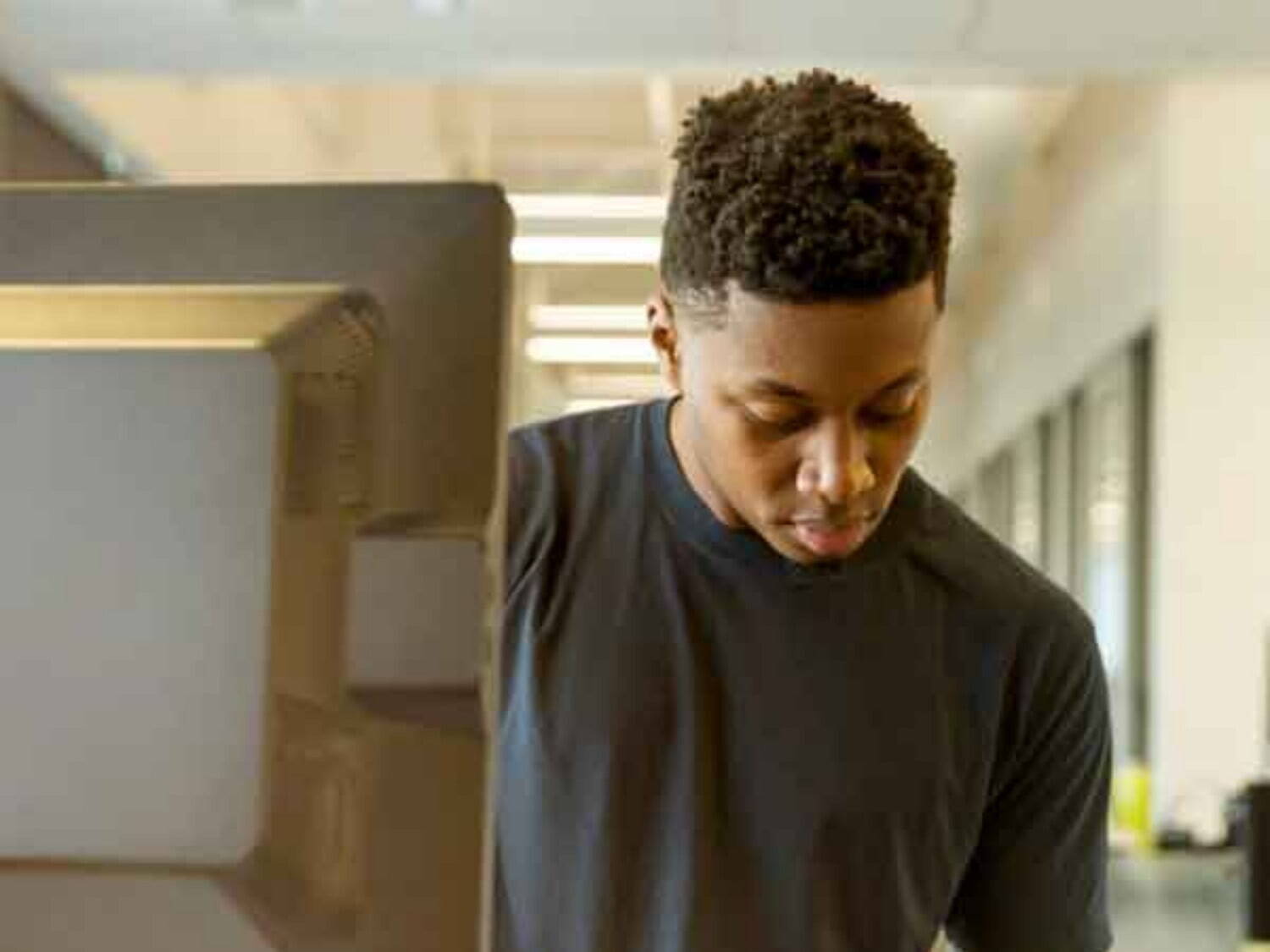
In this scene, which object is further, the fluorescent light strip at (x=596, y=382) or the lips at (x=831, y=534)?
the fluorescent light strip at (x=596, y=382)

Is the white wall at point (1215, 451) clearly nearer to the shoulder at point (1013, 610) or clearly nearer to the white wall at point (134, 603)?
the shoulder at point (1013, 610)

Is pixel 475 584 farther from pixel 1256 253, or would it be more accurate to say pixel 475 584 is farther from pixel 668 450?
pixel 1256 253

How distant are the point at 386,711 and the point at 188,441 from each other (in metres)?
0.12

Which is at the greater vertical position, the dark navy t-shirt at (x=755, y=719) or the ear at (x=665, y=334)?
the ear at (x=665, y=334)

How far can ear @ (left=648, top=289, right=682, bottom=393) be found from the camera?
3.09 feet

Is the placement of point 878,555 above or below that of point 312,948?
above

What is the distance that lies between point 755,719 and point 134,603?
0.48m

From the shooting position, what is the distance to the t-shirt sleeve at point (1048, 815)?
3.58 ft

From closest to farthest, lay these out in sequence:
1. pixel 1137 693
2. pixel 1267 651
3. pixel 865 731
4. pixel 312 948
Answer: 1. pixel 312 948
2. pixel 865 731
3. pixel 1267 651
4. pixel 1137 693

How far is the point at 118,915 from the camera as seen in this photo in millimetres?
672

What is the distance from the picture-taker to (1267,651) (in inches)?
156

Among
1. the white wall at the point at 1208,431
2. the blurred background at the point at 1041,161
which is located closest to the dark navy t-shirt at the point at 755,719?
the blurred background at the point at 1041,161

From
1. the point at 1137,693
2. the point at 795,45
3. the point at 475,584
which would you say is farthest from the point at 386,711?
the point at 1137,693

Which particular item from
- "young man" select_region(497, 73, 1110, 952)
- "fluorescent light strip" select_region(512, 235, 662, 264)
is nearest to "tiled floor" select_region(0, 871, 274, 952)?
"young man" select_region(497, 73, 1110, 952)
